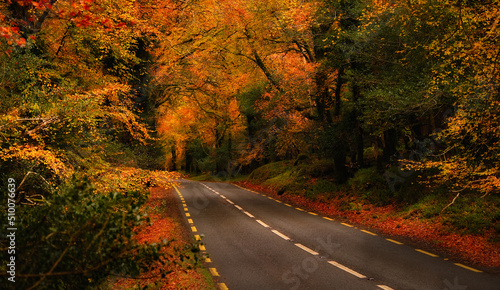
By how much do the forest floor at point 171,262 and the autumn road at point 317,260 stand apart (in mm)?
491

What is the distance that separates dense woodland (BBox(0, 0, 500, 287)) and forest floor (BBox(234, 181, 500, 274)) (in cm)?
166

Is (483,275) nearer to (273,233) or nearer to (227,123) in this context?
(273,233)

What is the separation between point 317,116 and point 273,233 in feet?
37.0

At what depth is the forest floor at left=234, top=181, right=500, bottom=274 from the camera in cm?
960

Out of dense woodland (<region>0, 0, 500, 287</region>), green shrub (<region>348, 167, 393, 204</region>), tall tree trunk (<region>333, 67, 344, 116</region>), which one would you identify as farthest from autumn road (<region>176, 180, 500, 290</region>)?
tall tree trunk (<region>333, 67, 344, 116</region>)

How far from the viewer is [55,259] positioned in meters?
3.51

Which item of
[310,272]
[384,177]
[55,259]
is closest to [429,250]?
[310,272]

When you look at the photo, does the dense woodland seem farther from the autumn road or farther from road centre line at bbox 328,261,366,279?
road centre line at bbox 328,261,366,279

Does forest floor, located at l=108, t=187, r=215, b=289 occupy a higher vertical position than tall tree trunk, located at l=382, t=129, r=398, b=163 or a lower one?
lower

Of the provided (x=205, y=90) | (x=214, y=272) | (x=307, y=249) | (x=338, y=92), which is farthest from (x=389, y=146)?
(x=214, y=272)

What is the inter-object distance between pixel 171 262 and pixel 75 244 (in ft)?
11.4

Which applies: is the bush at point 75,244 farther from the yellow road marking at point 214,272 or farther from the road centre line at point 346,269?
the road centre line at point 346,269

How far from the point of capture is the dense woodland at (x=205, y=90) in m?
3.94

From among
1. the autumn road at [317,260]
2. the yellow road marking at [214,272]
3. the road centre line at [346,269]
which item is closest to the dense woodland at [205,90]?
the autumn road at [317,260]
